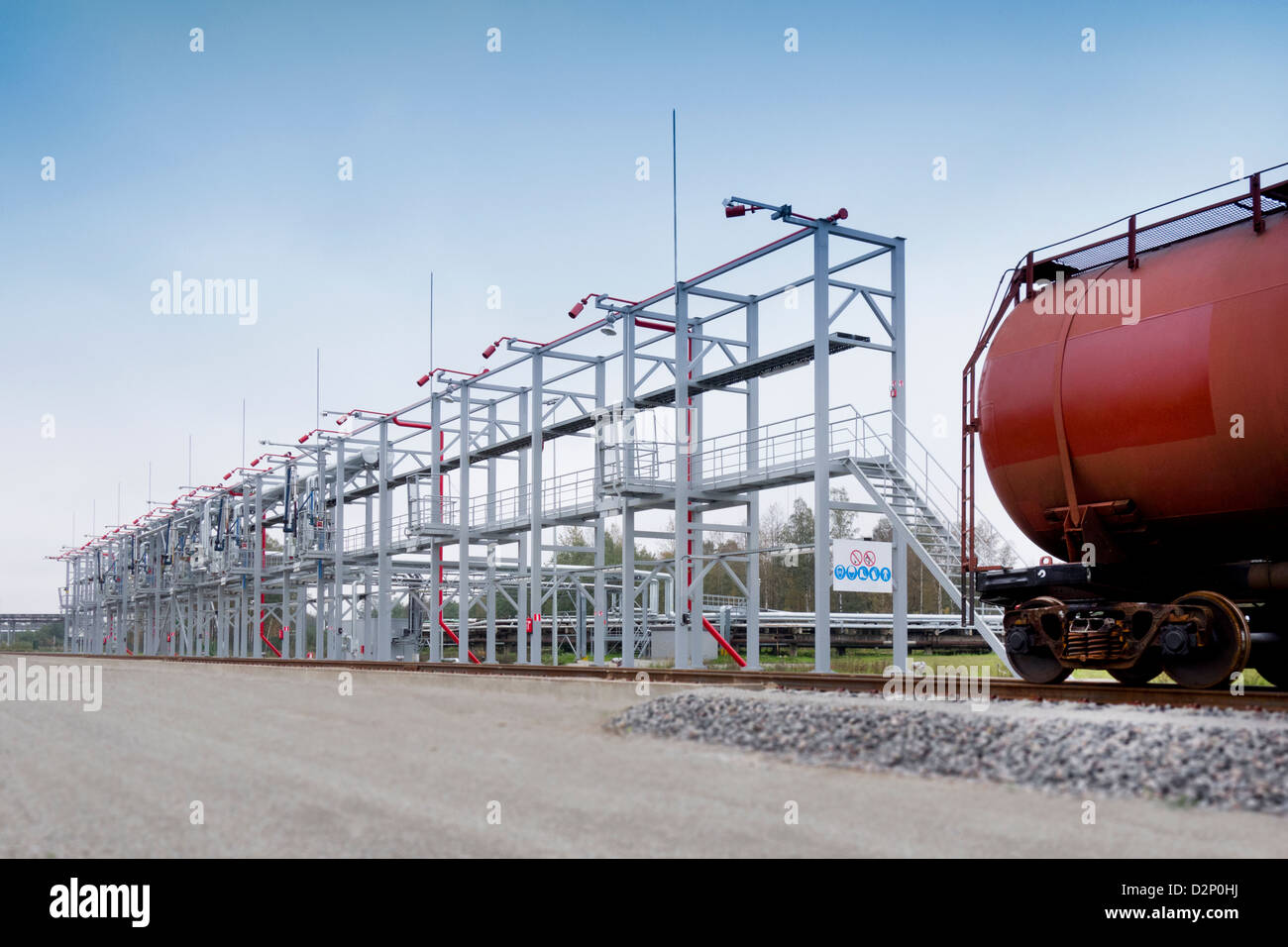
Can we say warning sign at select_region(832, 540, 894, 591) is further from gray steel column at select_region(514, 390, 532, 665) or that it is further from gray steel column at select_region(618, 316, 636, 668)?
gray steel column at select_region(514, 390, 532, 665)

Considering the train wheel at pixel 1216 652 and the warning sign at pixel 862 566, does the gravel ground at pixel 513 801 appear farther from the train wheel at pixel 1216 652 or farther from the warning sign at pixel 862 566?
the warning sign at pixel 862 566

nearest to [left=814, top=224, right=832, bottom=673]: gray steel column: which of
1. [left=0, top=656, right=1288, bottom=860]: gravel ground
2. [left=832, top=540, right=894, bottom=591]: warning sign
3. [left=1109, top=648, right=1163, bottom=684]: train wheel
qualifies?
[left=832, top=540, right=894, bottom=591]: warning sign

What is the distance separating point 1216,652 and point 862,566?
32.3 feet

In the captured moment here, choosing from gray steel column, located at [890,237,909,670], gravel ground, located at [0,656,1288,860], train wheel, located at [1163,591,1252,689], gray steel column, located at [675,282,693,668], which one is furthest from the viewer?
gray steel column, located at [675,282,693,668]

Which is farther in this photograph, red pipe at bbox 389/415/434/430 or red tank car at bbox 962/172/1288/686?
red pipe at bbox 389/415/434/430

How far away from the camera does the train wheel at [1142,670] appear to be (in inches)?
429

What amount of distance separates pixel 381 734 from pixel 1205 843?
22.9ft

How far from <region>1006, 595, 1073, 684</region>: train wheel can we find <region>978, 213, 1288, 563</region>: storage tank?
1.02 metres

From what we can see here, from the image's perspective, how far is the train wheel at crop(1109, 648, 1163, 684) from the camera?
10891mm

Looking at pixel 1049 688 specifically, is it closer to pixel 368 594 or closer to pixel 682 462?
pixel 682 462

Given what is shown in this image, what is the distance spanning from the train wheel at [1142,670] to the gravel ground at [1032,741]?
1.99 metres

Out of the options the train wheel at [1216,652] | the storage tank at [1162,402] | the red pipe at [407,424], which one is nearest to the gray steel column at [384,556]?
the red pipe at [407,424]

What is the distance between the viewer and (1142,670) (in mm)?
11047
